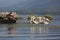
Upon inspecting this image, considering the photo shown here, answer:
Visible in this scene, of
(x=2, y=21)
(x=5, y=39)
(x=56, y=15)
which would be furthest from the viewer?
(x=56, y=15)

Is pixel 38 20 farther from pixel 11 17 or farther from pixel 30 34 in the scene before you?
pixel 30 34

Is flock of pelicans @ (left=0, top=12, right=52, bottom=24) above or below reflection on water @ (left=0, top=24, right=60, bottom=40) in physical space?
above

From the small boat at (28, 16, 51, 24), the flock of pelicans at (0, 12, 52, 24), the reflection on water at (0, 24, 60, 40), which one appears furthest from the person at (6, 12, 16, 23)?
the reflection on water at (0, 24, 60, 40)

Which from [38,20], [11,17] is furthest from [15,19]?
[38,20]

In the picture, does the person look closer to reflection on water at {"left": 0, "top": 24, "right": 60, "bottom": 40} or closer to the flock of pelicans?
the flock of pelicans

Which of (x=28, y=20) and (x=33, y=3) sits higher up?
(x=33, y=3)

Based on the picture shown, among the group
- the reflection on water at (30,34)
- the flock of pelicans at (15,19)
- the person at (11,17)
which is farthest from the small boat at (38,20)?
the reflection on water at (30,34)

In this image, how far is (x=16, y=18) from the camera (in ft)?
34.8

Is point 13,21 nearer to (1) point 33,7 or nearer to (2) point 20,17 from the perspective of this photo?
(2) point 20,17

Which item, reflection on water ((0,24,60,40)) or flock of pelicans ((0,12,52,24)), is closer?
reflection on water ((0,24,60,40))

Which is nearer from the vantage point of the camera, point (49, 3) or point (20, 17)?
point (20, 17)

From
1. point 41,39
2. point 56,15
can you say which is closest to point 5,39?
point 41,39

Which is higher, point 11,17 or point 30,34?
point 11,17

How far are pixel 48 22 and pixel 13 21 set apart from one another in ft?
4.39
